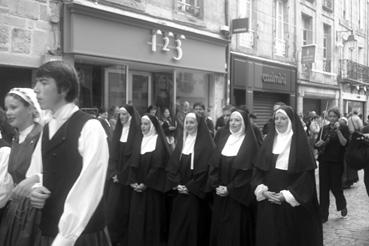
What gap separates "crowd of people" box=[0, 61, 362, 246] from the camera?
2.48 meters

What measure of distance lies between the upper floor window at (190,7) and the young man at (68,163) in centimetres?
998

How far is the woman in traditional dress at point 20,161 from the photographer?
323cm

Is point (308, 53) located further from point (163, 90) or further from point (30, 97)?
point (30, 97)

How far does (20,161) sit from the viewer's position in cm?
339

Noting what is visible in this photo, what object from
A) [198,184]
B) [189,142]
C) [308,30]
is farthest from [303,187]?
[308,30]

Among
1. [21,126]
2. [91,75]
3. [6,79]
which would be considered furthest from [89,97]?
[21,126]

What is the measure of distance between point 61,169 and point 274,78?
14775 millimetres

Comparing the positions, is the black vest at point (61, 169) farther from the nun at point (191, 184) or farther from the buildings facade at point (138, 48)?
the buildings facade at point (138, 48)

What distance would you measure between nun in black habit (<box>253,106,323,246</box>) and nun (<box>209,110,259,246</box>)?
22 centimetres

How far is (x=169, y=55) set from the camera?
37.7ft

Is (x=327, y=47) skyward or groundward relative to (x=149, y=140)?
skyward

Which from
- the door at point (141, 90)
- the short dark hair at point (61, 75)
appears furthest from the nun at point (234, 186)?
the door at point (141, 90)

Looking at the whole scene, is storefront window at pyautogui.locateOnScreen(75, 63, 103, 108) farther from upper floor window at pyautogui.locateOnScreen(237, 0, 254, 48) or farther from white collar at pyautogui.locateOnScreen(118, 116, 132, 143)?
upper floor window at pyautogui.locateOnScreen(237, 0, 254, 48)

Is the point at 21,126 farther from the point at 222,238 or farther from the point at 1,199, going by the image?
the point at 222,238
